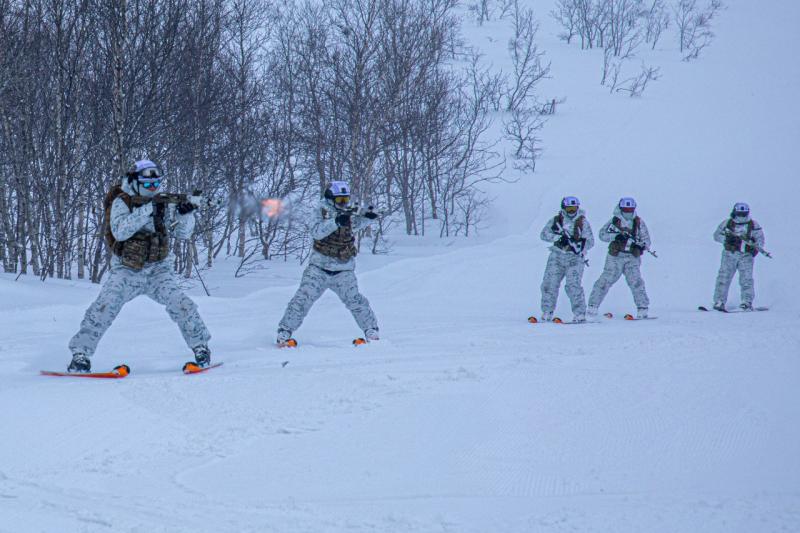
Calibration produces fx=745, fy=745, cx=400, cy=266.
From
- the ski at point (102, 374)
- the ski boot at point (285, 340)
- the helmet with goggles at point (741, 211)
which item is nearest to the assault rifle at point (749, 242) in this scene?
the helmet with goggles at point (741, 211)

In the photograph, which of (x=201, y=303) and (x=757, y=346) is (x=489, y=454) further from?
(x=201, y=303)

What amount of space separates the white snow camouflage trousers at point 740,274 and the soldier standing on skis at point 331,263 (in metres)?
7.47

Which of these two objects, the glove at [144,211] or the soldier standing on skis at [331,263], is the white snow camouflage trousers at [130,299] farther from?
the soldier standing on skis at [331,263]

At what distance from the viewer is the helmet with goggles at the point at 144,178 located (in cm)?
580

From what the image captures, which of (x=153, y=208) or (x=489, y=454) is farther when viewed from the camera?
(x=153, y=208)

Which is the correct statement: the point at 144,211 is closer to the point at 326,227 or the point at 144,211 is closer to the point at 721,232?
the point at 326,227

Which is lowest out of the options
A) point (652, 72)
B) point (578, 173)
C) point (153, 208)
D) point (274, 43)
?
point (153, 208)

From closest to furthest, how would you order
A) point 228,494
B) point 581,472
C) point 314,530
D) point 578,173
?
point 314,530, point 228,494, point 581,472, point 578,173

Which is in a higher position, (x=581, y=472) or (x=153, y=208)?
(x=153, y=208)

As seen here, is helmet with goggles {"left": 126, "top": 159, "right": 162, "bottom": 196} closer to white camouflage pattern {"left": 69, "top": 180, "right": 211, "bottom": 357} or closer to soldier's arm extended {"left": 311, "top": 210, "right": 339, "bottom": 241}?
white camouflage pattern {"left": 69, "top": 180, "right": 211, "bottom": 357}

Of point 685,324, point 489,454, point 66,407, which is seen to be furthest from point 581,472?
point 685,324

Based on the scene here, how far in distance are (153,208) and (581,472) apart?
3828 millimetres

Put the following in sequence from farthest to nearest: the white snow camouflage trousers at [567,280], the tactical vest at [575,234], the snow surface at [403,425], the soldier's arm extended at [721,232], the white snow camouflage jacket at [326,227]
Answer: the soldier's arm extended at [721,232] → the white snow camouflage trousers at [567,280] → the tactical vest at [575,234] → the white snow camouflage jacket at [326,227] → the snow surface at [403,425]

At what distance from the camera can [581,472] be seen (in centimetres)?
365
